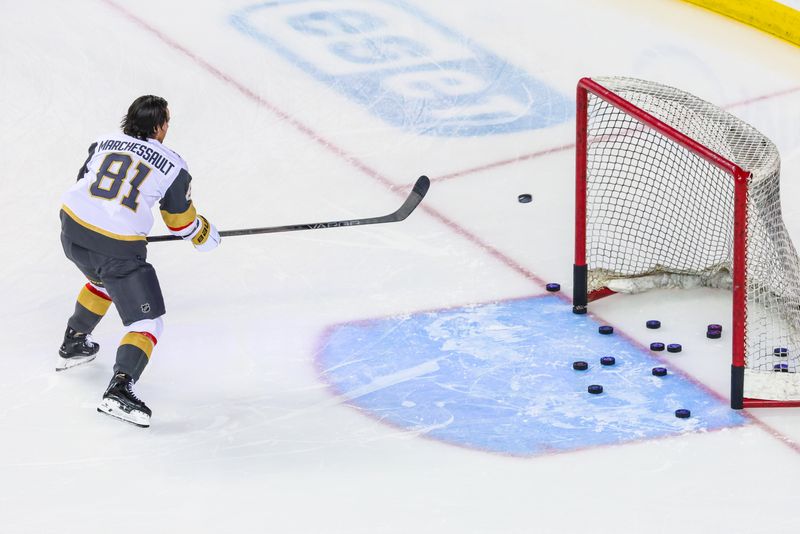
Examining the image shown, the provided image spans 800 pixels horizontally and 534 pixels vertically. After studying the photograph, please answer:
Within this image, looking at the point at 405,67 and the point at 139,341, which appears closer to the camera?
the point at 139,341

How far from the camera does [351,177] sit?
5750mm

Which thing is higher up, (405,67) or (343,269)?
(405,67)

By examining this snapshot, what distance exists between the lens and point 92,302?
451cm

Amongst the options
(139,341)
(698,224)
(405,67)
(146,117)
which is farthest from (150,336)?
(405,67)

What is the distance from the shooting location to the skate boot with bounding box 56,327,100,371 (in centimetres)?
457

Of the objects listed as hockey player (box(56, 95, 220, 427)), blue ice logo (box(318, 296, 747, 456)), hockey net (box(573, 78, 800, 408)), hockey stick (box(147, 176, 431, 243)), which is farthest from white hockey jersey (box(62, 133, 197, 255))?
hockey net (box(573, 78, 800, 408))

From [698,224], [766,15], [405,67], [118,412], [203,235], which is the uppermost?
[766,15]

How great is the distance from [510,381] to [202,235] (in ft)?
2.87

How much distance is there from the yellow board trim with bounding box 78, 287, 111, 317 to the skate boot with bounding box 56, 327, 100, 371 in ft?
0.29

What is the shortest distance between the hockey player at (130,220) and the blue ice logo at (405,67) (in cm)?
194

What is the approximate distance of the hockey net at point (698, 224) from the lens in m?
4.24

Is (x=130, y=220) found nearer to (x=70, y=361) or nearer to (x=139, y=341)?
(x=139, y=341)

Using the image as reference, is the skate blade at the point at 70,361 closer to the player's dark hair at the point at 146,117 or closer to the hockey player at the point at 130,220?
the hockey player at the point at 130,220

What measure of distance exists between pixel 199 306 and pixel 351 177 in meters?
0.99
